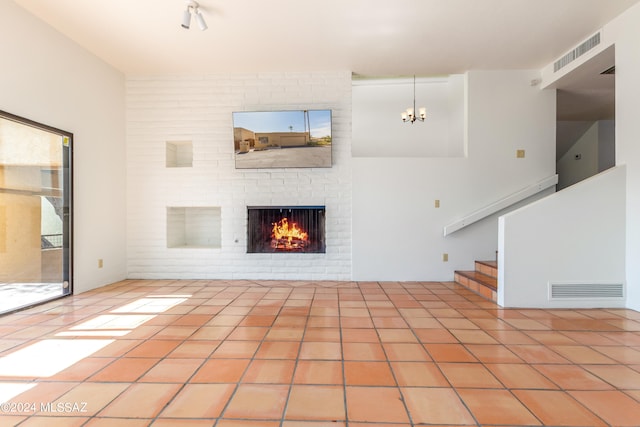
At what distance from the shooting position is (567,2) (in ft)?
9.75

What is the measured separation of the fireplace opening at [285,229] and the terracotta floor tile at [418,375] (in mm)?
2573

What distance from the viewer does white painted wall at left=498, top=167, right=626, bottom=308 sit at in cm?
328

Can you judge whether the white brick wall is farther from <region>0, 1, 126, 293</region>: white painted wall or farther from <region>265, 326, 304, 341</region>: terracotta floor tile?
<region>265, 326, 304, 341</region>: terracotta floor tile

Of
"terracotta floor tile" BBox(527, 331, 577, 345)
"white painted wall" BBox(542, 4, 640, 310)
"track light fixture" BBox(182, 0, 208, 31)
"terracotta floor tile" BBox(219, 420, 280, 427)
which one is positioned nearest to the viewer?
"terracotta floor tile" BBox(219, 420, 280, 427)

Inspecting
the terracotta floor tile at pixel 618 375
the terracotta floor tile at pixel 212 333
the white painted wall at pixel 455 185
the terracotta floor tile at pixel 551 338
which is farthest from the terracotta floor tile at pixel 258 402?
Result: the white painted wall at pixel 455 185

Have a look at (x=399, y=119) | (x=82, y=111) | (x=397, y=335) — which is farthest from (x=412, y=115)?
(x=82, y=111)

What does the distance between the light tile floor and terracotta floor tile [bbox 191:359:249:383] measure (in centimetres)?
1

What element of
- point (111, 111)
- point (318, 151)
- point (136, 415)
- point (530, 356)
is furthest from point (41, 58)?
point (530, 356)

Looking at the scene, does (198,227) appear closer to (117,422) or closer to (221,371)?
(221,371)

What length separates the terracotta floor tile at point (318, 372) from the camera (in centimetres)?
180

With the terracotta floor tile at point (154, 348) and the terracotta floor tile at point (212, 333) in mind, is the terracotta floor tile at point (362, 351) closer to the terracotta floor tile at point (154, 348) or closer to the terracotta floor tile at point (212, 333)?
the terracotta floor tile at point (212, 333)

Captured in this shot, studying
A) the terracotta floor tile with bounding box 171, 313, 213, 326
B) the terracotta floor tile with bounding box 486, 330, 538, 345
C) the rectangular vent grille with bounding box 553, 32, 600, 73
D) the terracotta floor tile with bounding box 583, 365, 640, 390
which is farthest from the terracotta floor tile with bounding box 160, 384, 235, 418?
the rectangular vent grille with bounding box 553, 32, 600, 73

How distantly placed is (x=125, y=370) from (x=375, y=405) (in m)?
1.54

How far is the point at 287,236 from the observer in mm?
4496
